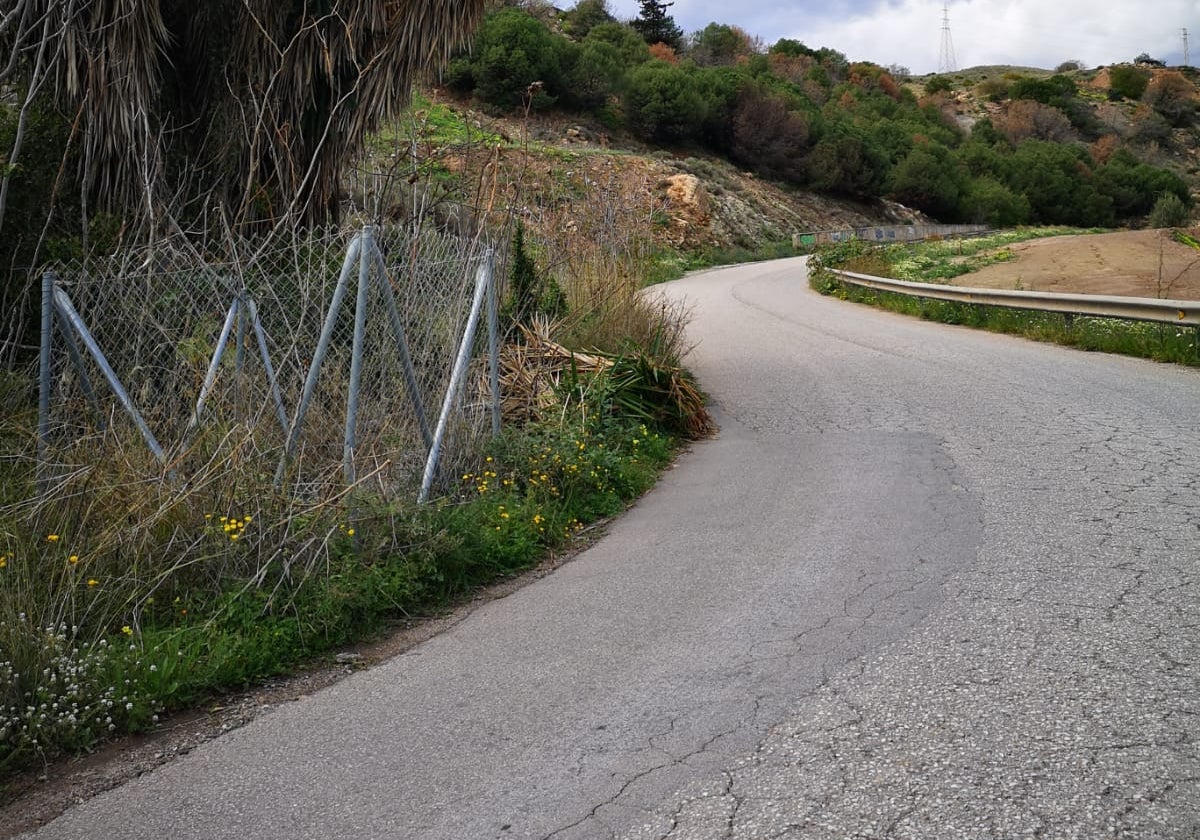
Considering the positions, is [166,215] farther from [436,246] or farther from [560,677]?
Result: [560,677]

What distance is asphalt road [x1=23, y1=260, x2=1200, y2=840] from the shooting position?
335 centimetres

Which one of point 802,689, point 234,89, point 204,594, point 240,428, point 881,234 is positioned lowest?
point 802,689

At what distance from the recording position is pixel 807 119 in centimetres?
6256

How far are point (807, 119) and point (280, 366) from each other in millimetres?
60868

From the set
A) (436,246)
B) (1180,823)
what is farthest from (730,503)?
(1180,823)

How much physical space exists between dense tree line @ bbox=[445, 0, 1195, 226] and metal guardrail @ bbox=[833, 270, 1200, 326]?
24119 mm

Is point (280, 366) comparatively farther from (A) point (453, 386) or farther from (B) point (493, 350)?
(B) point (493, 350)

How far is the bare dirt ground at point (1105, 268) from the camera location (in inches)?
740

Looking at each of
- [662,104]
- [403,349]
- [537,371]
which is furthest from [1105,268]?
[662,104]

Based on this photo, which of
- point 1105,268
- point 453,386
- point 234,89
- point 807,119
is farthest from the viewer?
point 807,119

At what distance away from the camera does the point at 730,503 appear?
7.36 m

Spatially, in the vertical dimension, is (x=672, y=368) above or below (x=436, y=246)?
below

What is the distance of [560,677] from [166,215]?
5.90 metres

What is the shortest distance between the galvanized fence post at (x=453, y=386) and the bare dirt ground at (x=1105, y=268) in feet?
43.1
